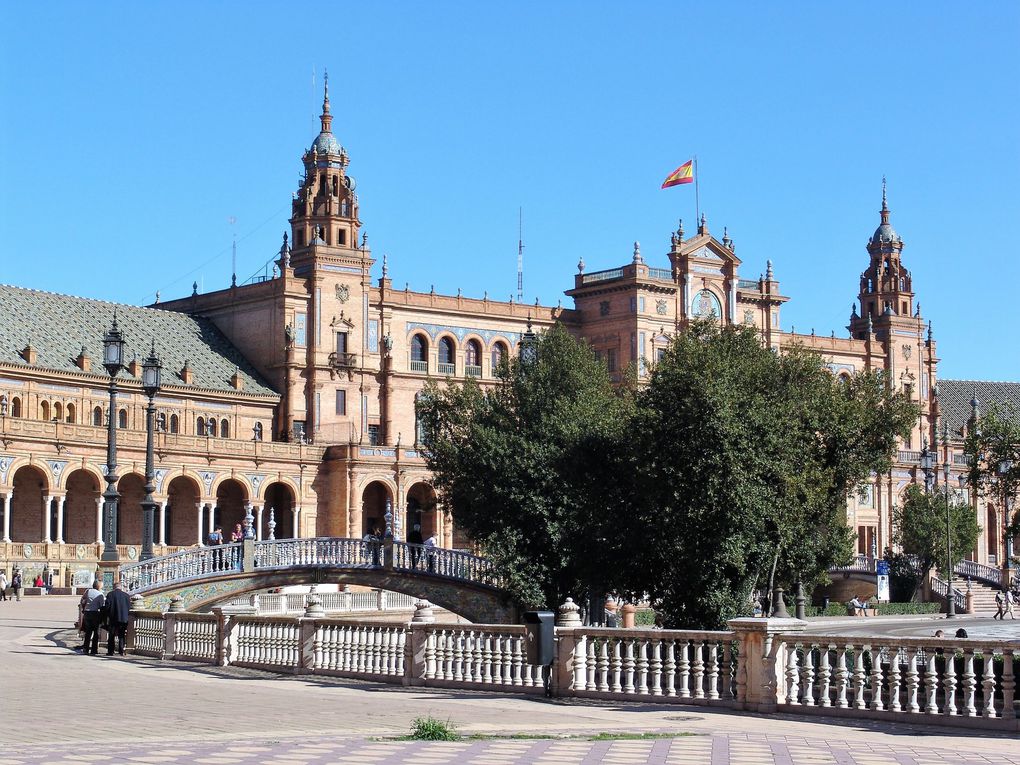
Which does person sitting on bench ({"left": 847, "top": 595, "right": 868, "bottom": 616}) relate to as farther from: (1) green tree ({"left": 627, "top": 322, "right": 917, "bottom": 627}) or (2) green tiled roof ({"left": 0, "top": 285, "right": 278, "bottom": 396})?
(1) green tree ({"left": 627, "top": 322, "right": 917, "bottom": 627})

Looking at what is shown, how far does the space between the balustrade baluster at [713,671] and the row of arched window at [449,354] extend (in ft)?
237

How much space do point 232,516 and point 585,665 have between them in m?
63.1

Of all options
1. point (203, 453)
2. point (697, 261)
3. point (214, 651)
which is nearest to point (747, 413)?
point (214, 651)

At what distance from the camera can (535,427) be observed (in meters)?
51.8

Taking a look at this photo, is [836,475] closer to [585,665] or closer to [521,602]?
[521,602]

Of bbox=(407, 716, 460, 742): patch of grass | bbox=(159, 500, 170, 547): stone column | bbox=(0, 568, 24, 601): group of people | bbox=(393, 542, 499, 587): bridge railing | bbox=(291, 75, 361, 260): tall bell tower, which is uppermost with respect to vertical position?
bbox=(291, 75, 361, 260): tall bell tower

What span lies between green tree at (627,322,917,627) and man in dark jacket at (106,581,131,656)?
1359 centimetres

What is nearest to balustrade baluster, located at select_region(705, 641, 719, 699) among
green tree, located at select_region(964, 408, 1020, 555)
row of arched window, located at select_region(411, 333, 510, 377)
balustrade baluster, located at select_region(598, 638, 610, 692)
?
balustrade baluster, located at select_region(598, 638, 610, 692)

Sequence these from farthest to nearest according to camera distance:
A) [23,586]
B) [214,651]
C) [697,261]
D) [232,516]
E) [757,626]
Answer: [697,261] → [232,516] → [23,586] → [214,651] → [757,626]

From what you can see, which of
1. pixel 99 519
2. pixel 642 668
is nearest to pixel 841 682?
pixel 642 668

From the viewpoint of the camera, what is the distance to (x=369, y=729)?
1878 centimetres

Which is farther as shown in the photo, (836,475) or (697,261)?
(697,261)

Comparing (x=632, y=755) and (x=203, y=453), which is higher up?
(x=203, y=453)

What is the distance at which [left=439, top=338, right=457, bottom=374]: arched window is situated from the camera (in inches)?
3804
